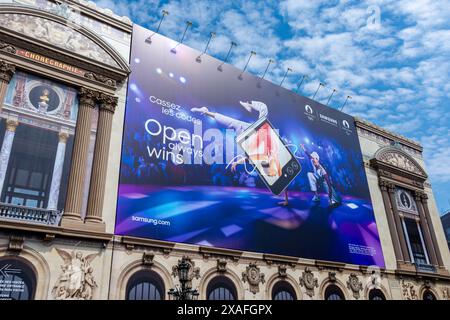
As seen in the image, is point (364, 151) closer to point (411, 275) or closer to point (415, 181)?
point (415, 181)

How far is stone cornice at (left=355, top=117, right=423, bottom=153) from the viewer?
3562cm

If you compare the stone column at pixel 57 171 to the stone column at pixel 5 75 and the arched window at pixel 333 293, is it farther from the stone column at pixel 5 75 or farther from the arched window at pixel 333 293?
the arched window at pixel 333 293

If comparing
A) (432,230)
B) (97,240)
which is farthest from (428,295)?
(97,240)

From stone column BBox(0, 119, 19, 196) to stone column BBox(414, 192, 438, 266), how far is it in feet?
101

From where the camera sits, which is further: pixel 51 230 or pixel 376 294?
pixel 376 294

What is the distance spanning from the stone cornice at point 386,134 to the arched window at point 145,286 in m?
23.4

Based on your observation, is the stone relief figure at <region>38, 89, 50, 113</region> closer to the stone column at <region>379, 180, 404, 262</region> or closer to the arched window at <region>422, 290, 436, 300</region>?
the stone column at <region>379, 180, 404, 262</region>

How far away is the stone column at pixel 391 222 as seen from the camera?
30.4 m

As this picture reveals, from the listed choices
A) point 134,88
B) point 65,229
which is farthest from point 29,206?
point 134,88

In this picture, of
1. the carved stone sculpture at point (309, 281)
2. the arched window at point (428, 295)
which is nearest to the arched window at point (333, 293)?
the carved stone sculpture at point (309, 281)

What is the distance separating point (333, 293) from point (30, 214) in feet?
59.4

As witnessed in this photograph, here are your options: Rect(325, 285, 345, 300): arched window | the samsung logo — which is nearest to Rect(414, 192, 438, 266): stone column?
the samsung logo

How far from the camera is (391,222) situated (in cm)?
3167

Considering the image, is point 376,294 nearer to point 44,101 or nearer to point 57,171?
point 57,171
